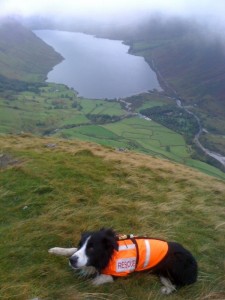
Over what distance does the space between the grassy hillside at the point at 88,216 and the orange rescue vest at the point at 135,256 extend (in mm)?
239

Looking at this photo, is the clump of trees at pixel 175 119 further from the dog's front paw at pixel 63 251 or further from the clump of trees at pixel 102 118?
the dog's front paw at pixel 63 251

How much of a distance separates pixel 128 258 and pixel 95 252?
598 mm

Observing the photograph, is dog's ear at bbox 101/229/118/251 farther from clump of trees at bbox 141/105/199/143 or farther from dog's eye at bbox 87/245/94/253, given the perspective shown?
clump of trees at bbox 141/105/199/143

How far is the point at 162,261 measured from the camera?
22.1ft

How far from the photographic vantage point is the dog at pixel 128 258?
622cm

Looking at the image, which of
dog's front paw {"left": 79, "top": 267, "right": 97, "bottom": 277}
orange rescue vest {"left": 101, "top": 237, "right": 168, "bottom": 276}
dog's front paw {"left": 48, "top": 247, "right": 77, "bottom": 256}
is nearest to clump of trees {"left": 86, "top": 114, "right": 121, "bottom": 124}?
dog's front paw {"left": 48, "top": 247, "right": 77, "bottom": 256}

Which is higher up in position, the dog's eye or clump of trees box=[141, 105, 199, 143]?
clump of trees box=[141, 105, 199, 143]

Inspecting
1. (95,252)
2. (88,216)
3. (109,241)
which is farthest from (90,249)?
(88,216)

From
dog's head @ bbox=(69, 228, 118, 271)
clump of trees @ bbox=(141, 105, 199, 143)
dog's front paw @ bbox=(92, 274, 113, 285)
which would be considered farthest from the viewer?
clump of trees @ bbox=(141, 105, 199, 143)

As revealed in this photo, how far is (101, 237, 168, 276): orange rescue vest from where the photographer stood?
636 cm

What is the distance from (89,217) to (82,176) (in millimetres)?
3306

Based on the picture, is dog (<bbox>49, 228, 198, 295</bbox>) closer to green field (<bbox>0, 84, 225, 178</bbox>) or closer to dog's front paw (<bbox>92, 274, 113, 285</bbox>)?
dog's front paw (<bbox>92, 274, 113, 285</bbox>)

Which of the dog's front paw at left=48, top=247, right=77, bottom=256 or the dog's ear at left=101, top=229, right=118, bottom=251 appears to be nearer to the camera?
the dog's ear at left=101, top=229, right=118, bottom=251

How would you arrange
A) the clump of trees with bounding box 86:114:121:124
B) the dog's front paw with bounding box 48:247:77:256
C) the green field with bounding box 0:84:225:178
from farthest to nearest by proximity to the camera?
1. the clump of trees with bounding box 86:114:121:124
2. the green field with bounding box 0:84:225:178
3. the dog's front paw with bounding box 48:247:77:256
